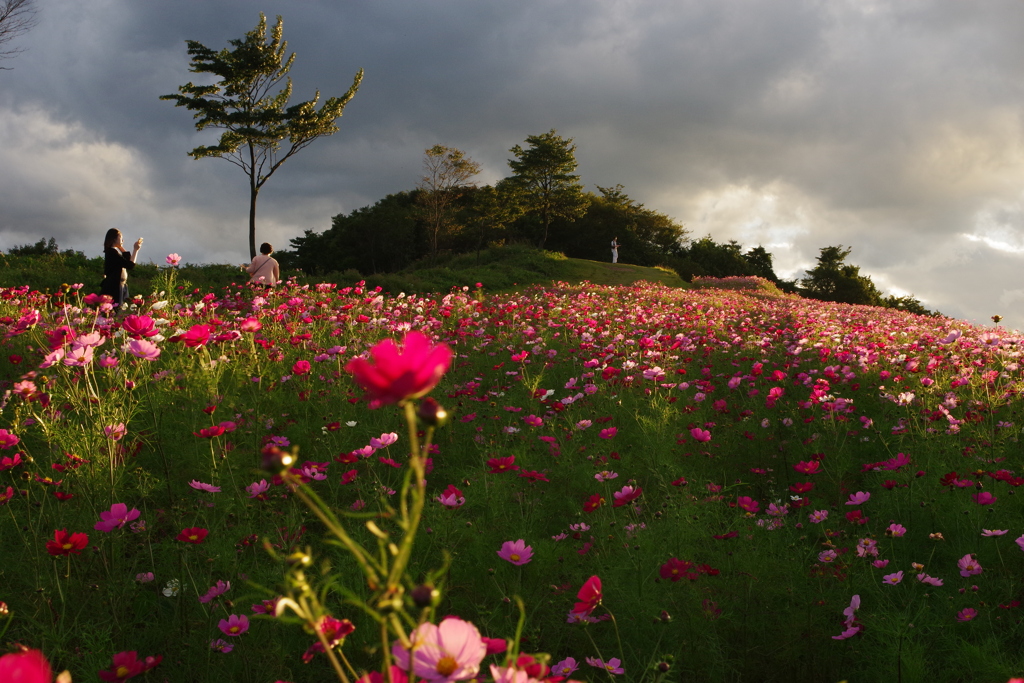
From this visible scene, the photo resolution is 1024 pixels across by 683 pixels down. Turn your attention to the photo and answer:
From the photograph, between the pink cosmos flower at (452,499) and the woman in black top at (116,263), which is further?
the woman in black top at (116,263)

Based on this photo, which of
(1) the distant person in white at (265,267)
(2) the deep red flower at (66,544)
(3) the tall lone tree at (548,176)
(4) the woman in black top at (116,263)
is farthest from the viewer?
(3) the tall lone tree at (548,176)

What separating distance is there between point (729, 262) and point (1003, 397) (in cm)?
3392

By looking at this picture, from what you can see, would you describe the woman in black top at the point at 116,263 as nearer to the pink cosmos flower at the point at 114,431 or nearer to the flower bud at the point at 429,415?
the pink cosmos flower at the point at 114,431

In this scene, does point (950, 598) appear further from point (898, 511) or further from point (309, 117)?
point (309, 117)

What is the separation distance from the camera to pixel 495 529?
2.65 m

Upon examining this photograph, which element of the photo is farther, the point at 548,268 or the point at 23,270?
the point at 548,268

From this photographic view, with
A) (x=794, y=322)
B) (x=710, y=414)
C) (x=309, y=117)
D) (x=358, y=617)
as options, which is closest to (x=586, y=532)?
(x=358, y=617)

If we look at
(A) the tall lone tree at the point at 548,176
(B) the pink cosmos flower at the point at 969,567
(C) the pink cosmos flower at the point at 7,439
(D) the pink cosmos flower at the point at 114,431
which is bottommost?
(B) the pink cosmos flower at the point at 969,567

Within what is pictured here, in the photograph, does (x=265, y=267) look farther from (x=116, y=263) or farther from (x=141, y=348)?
(x=141, y=348)

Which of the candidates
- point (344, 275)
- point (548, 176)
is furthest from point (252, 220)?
point (548, 176)

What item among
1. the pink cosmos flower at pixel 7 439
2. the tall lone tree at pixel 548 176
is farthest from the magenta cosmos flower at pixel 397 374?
the tall lone tree at pixel 548 176

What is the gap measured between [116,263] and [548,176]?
2845 cm

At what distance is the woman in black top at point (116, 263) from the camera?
7.62 meters

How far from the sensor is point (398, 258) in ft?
121
